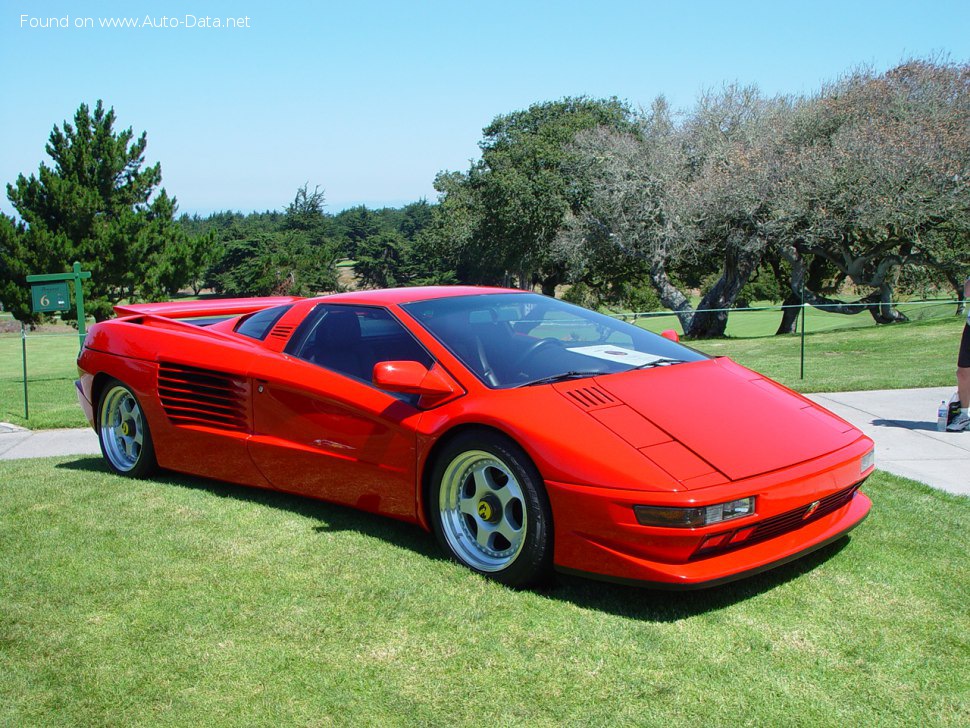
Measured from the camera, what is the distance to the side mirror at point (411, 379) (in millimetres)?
4176

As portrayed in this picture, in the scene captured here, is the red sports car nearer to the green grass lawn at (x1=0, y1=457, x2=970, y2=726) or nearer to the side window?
the side window

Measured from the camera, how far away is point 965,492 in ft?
A: 17.6

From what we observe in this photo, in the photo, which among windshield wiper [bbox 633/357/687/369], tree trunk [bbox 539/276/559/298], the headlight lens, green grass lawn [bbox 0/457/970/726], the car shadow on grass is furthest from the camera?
tree trunk [bbox 539/276/559/298]

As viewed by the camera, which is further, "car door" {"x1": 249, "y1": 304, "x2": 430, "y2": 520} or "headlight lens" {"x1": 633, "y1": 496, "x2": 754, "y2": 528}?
"car door" {"x1": 249, "y1": 304, "x2": 430, "y2": 520}

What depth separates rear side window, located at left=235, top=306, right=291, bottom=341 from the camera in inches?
214

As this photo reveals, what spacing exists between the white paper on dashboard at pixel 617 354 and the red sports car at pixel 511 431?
0.06ft

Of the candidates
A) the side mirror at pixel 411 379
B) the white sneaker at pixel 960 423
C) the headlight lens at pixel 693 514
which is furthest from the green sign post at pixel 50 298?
the headlight lens at pixel 693 514

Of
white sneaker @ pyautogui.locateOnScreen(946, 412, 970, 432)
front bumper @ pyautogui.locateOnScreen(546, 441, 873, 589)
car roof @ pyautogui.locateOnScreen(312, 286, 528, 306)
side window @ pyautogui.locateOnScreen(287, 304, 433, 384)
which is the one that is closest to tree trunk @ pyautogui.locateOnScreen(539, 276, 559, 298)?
white sneaker @ pyautogui.locateOnScreen(946, 412, 970, 432)

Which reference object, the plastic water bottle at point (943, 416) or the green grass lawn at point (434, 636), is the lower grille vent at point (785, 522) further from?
the plastic water bottle at point (943, 416)

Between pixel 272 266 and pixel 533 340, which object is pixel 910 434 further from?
pixel 272 266

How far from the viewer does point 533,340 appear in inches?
184

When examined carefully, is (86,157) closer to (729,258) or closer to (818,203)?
(729,258)

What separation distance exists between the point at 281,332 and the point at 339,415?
35.1 inches

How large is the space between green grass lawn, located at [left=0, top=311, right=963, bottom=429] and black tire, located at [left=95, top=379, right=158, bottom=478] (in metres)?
3.62
